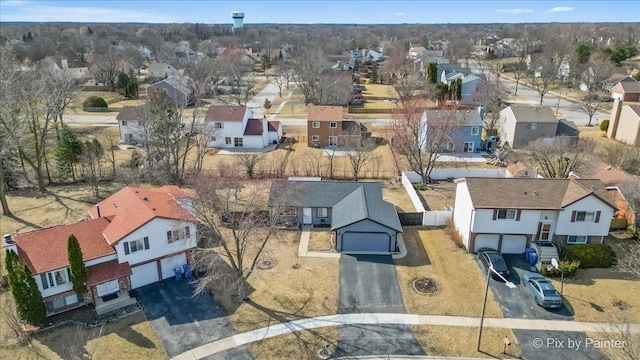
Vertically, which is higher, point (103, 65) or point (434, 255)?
point (103, 65)

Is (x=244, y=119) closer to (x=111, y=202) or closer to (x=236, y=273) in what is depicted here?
(x=111, y=202)

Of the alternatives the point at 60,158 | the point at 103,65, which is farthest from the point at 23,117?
the point at 103,65

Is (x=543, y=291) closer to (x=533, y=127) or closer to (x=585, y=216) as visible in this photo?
(x=585, y=216)

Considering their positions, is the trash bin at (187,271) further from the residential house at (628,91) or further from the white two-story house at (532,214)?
the residential house at (628,91)

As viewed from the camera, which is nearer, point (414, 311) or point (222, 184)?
point (414, 311)

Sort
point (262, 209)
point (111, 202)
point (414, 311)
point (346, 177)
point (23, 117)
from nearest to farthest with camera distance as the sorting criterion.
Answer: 1. point (414, 311)
2. point (111, 202)
3. point (262, 209)
4. point (23, 117)
5. point (346, 177)

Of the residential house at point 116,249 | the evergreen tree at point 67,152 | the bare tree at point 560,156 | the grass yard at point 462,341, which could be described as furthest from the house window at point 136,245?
the bare tree at point 560,156
